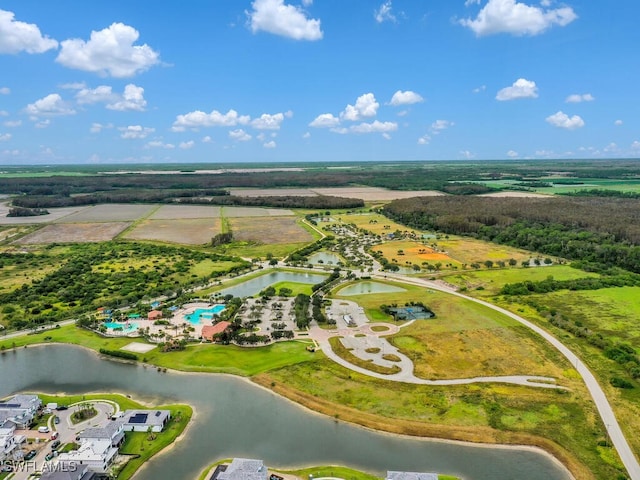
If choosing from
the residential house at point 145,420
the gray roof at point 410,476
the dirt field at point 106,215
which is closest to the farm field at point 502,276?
the gray roof at point 410,476

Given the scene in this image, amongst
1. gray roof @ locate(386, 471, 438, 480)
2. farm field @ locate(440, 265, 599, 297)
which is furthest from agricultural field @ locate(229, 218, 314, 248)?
gray roof @ locate(386, 471, 438, 480)

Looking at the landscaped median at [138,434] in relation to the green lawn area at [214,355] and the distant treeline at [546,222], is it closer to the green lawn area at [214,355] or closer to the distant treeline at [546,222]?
the green lawn area at [214,355]

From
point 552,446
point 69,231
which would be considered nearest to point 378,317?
point 552,446

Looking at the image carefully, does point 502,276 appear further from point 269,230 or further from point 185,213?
point 185,213

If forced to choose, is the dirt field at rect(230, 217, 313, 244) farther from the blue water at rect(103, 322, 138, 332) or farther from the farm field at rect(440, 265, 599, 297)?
the blue water at rect(103, 322, 138, 332)

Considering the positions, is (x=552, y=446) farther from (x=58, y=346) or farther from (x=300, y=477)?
(x=58, y=346)

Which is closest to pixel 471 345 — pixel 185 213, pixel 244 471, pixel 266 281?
pixel 244 471
